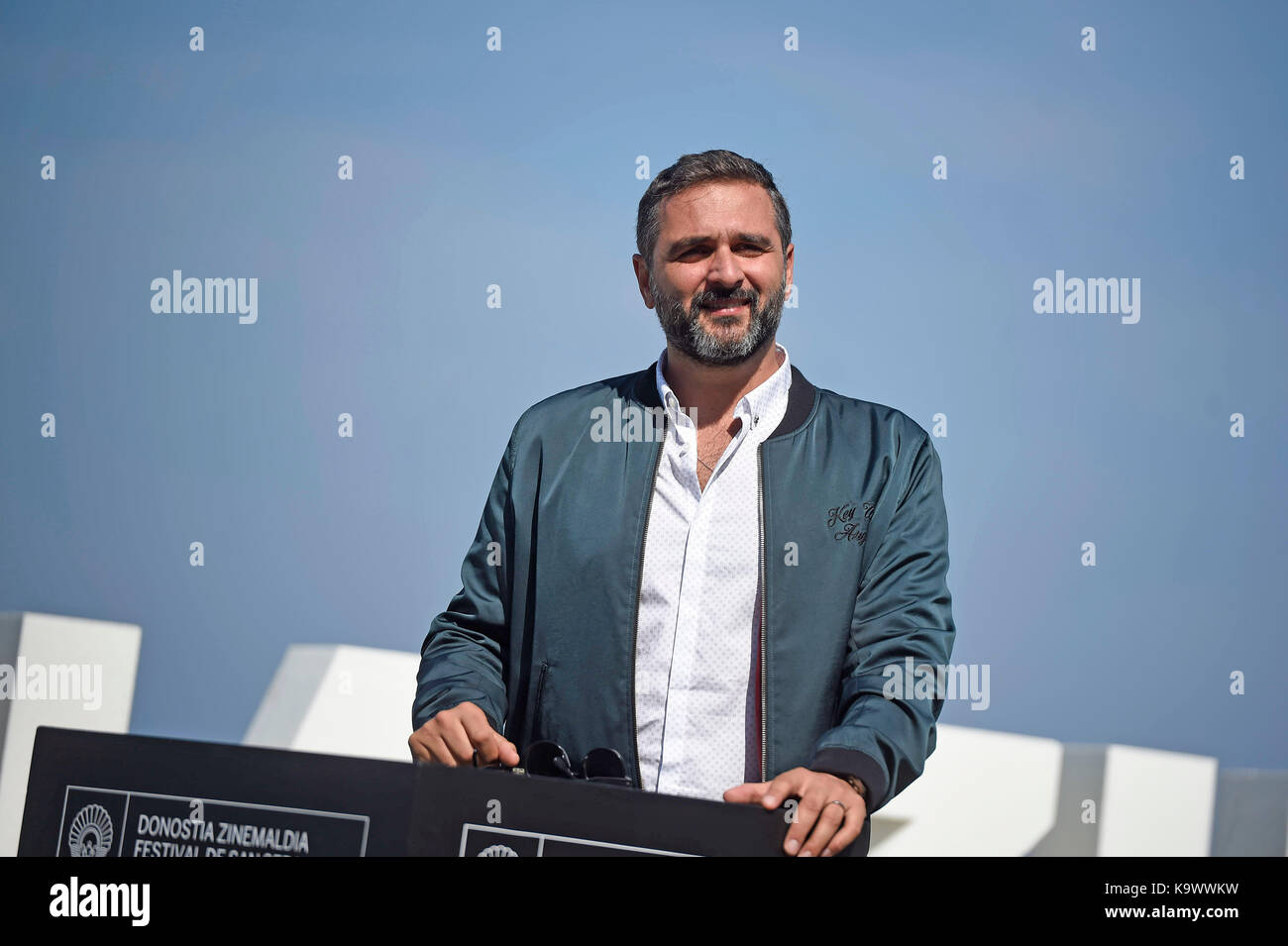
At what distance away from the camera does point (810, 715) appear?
7.97 ft

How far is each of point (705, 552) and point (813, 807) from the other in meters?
0.93

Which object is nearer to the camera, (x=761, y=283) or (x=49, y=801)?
(x=49, y=801)

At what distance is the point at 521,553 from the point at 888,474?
2.88ft

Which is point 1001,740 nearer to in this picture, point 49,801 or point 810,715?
point 810,715

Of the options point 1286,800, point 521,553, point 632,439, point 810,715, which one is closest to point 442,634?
point 521,553

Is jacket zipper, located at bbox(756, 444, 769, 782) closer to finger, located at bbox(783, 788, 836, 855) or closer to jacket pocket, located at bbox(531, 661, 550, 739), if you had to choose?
jacket pocket, located at bbox(531, 661, 550, 739)

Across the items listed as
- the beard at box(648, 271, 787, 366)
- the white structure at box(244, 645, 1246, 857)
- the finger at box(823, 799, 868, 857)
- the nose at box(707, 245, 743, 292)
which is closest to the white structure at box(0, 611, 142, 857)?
the white structure at box(244, 645, 1246, 857)

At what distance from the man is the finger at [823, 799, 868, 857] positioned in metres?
0.36

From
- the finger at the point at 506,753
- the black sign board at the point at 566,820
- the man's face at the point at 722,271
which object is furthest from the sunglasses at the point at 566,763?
the man's face at the point at 722,271

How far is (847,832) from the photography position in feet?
5.77

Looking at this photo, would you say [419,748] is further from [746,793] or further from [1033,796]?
[1033,796]

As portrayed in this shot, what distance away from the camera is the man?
2428 mm

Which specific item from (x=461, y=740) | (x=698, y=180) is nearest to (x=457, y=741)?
(x=461, y=740)

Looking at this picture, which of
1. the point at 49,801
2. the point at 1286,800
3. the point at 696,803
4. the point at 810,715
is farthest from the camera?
the point at 1286,800
